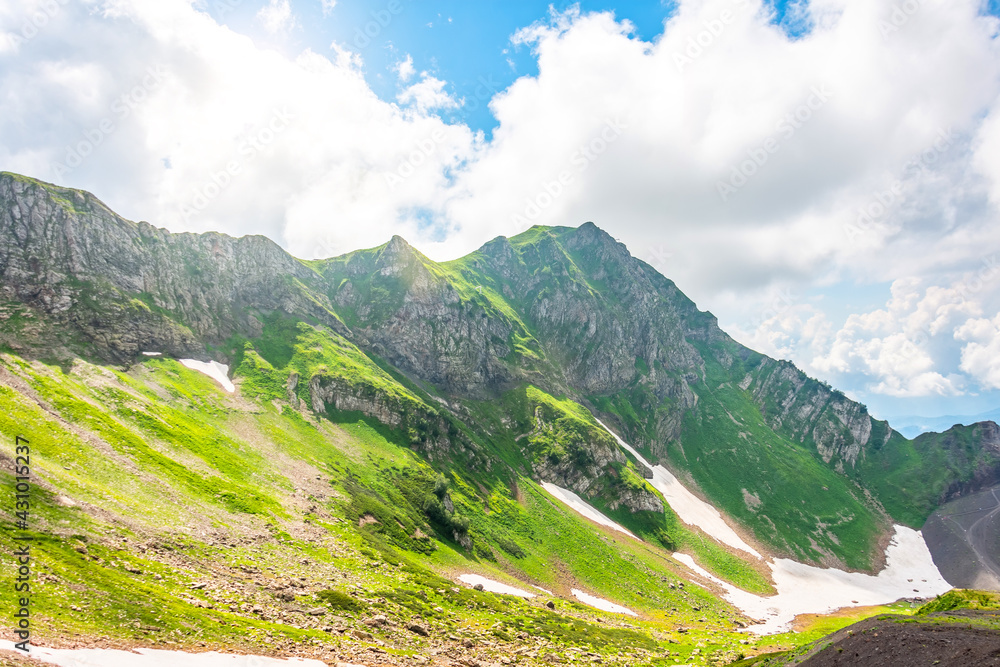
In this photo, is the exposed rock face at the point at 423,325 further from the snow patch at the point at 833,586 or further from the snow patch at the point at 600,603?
the snow patch at the point at 833,586

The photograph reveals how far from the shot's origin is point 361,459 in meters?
92.1

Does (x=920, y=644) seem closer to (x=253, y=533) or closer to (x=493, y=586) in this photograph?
(x=493, y=586)

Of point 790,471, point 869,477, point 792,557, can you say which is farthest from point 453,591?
point 869,477

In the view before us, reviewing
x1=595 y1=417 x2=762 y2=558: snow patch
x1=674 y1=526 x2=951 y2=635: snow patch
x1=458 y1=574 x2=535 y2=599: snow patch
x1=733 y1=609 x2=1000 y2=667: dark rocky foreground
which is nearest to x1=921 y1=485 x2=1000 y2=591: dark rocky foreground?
x1=674 y1=526 x2=951 y2=635: snow patch

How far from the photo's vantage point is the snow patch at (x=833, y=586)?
290 ft

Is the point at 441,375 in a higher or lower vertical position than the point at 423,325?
lower

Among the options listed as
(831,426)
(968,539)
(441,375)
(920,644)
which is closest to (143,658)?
(920,644)

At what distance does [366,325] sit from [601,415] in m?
109

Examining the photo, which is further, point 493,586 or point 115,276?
point 115,276

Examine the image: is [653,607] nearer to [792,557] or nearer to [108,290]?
[792,557]

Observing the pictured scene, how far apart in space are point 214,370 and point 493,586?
9058cm

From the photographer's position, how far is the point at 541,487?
120 metres

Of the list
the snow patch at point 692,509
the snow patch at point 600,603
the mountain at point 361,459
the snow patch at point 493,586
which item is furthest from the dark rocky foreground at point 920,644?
the snow patch at point 692,509

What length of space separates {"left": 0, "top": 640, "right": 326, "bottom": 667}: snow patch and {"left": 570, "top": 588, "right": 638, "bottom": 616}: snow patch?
6016cm
